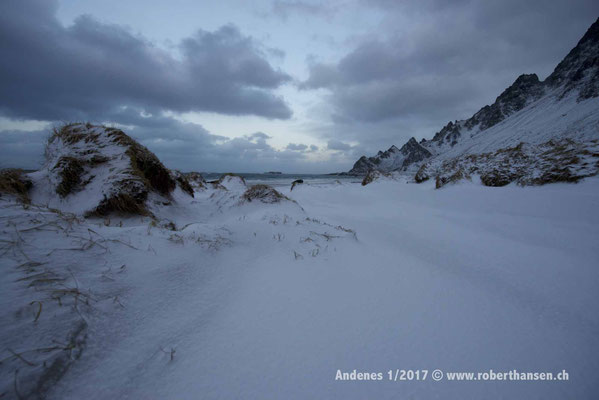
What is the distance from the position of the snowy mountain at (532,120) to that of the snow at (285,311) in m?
4.01

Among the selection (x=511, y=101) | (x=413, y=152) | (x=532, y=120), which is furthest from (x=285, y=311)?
(x=413, y=152)

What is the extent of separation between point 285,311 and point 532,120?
3235 centimetres

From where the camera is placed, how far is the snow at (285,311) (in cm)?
85

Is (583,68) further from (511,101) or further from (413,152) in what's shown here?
(413,152)

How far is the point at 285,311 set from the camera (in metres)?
1.31

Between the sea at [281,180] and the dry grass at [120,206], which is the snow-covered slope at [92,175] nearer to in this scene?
the dry grass at [120,206]

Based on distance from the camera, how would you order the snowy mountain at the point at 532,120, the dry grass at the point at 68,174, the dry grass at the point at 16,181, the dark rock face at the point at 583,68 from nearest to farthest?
the dry grass at the point at 16,181, the dry grass at the point at 68,174, the snowy mountain at the point at 532,120, the dark rock face at the point at 583,68

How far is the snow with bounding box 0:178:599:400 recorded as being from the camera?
0.85 m

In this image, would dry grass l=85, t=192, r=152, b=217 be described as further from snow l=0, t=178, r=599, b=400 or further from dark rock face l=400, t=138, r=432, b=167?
dark rock face l=400, t=138, r=432, b=167

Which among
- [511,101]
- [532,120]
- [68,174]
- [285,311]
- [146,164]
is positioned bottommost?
[285,311]

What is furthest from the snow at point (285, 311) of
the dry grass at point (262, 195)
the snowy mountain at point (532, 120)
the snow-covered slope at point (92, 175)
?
the snowy mountain at point (532, 120)

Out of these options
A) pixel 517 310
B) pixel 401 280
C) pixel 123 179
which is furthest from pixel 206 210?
pixel 517 310

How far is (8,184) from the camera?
2145mm

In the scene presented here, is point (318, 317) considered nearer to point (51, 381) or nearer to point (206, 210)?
point (51, 381)
